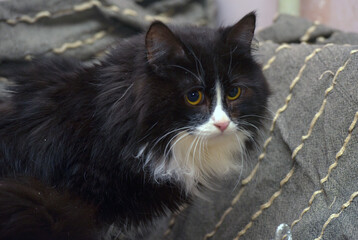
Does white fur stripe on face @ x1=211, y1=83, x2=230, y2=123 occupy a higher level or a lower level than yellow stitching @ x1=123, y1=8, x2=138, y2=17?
lower

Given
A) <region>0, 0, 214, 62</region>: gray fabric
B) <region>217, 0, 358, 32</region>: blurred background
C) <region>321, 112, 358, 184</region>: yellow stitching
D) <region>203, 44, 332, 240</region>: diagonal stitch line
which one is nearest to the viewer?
<region>321, 112, 358, 184</region>: yellow stitching

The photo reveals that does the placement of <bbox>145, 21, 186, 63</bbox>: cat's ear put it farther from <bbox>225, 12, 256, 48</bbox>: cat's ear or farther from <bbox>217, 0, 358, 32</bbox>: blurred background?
<bbox>217, 0, 358, 32</bbox>: blurred background

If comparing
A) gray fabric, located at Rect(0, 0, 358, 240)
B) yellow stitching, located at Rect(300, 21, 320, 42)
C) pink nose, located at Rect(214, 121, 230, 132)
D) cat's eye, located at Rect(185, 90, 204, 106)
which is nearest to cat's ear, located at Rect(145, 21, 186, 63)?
cat's eye, located at Rect(185, 90, 204, 106)

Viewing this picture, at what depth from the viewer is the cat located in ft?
4.73

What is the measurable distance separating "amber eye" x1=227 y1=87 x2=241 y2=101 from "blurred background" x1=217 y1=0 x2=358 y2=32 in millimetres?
974

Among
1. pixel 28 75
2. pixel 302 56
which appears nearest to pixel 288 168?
pixel 302 56

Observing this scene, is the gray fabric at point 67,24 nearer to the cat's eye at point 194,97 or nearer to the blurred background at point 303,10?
the blurred background at point 303,10

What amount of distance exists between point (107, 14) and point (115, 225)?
3.63 feet

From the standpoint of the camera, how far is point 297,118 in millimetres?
1804

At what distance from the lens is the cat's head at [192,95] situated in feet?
4.72

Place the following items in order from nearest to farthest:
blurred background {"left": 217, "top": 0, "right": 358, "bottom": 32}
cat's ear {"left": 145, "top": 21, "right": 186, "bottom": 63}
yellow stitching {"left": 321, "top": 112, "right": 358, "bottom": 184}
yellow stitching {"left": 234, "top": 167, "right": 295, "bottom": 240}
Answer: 1. cat's ear {"left": 145, "top": 21, "right": 186, "bottom": 63}
2. yellow stitching {"left": 321, "top": 112, "right": 358, "bottom": 184}
3. yellow stitching {"left": 234, "top": 167, "right": 295, "bottom": 240}
4. blurred background {"left": 217, "top": 0, "right": 358, "bottom": 32}

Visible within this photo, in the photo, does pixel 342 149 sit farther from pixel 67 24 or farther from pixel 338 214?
pixel 67 24

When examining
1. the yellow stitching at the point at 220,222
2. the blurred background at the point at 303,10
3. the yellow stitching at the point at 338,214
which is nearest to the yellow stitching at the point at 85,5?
the blurred background at the point at 303,10

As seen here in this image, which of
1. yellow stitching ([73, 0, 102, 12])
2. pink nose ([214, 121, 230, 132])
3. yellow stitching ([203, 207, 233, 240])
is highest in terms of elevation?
yellow stitching ([73, 0, 102, 12])
